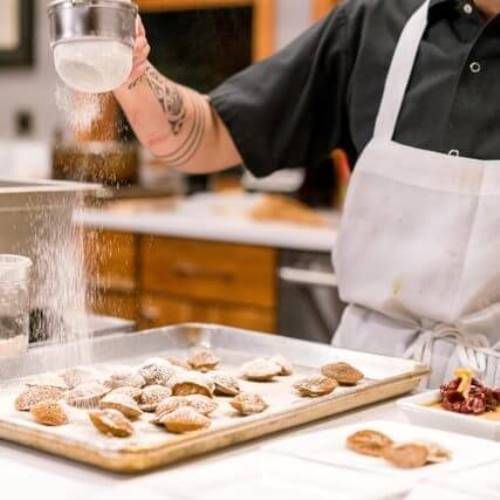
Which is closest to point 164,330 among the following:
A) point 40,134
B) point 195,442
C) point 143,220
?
point 195,442

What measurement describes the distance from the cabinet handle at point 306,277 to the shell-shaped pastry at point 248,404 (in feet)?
5.35

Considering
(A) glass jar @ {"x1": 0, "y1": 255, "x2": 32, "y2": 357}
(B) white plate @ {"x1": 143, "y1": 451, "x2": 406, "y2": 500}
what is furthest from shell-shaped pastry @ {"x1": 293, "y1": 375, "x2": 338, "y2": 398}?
(A) glass jar @ {"x1": 0, "y1": 255, "x2": 32, "y2": 357}

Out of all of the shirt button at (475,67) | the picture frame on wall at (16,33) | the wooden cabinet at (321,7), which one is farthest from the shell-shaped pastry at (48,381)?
the picture frame on wall at (16,33)

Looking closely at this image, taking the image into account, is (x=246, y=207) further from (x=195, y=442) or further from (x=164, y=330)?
(x=195, y=442)

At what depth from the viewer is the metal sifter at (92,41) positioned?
3.93ft

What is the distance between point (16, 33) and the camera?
4211 mm

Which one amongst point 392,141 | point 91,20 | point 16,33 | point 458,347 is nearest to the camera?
point 91,20

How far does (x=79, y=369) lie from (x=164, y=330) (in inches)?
9.0

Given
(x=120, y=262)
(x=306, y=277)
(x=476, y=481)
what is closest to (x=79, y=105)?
(x=476, y=481)

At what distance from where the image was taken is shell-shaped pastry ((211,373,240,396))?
1.27 metres

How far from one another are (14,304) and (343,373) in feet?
1.36

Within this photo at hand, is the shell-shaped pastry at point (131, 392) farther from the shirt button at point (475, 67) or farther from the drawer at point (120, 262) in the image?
the drawer at point (120, 262)

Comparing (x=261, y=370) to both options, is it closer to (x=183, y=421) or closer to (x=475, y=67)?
(x=183, y=421)

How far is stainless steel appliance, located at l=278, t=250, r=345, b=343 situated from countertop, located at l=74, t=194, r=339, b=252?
0.04 m
